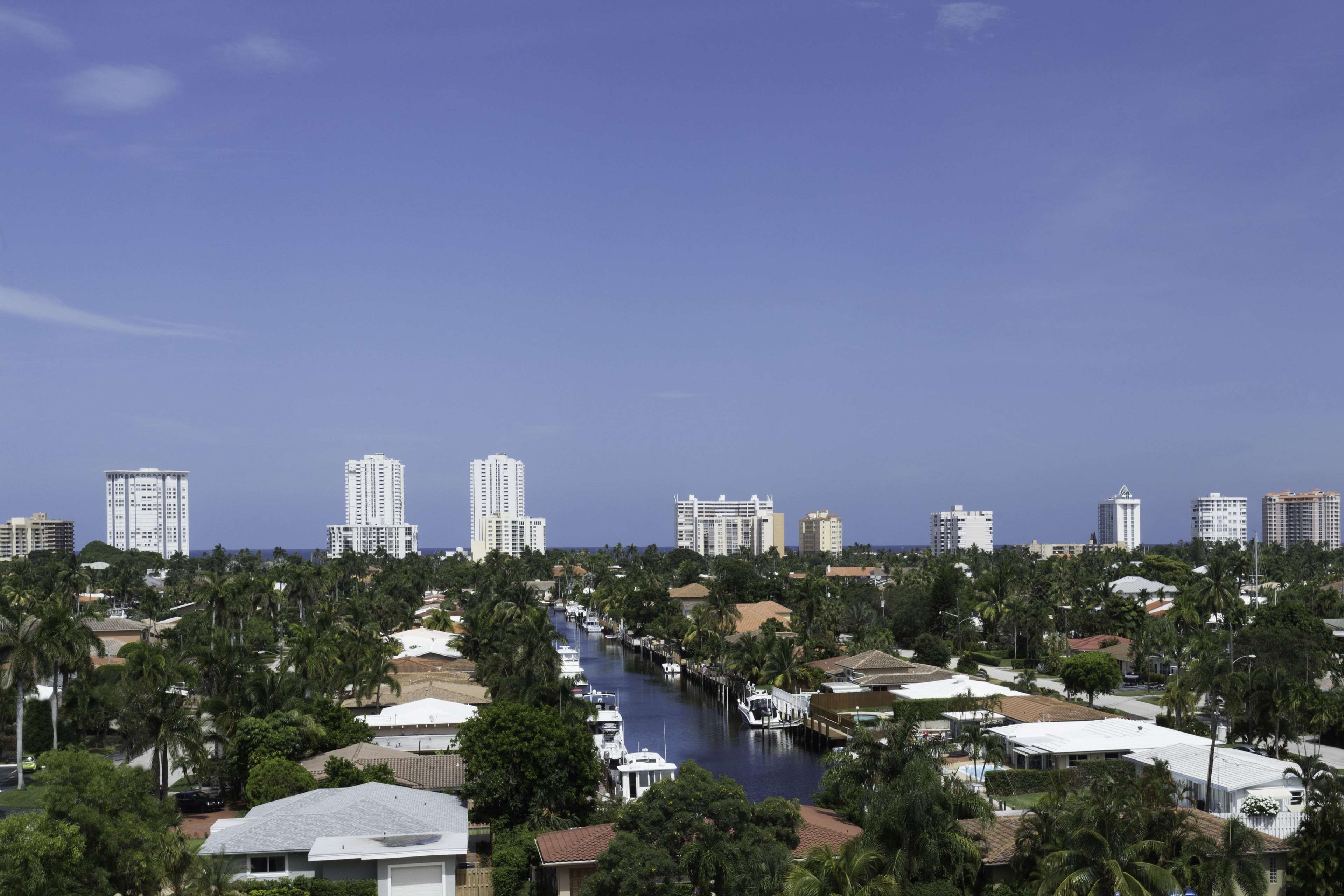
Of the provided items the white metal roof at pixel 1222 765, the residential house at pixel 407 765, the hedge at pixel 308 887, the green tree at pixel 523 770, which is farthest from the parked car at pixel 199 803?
the white metal roof at pixel 1222 765

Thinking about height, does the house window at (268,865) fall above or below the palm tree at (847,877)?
below

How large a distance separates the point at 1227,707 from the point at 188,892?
4520cm

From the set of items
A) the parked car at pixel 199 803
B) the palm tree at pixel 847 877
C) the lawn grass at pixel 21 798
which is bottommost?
the parked car at pixel 199 803

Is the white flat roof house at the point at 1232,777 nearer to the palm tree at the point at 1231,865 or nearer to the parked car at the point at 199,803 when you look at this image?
the palm tree at the point at 1231,865

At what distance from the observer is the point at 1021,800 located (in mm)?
47125

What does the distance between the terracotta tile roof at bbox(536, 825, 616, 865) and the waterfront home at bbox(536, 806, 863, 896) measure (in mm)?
11

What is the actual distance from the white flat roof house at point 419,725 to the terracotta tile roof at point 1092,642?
167 ft

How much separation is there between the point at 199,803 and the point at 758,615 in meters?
73.0

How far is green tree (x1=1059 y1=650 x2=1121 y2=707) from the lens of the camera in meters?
69.0

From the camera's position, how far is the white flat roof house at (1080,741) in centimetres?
4972

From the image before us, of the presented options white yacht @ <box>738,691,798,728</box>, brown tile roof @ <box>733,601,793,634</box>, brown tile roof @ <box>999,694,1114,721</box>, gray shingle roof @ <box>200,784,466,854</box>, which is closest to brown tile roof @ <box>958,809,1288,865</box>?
gray shingle roof @ <box>200,784,466,854</box>

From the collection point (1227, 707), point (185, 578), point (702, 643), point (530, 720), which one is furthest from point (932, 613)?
point (185, 578)

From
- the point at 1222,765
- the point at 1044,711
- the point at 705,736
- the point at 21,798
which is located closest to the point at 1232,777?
the point at 1222,765

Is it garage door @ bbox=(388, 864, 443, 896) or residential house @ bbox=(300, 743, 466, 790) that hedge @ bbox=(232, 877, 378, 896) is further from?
residential house @ bbox=(300, 743, 466, 790)
